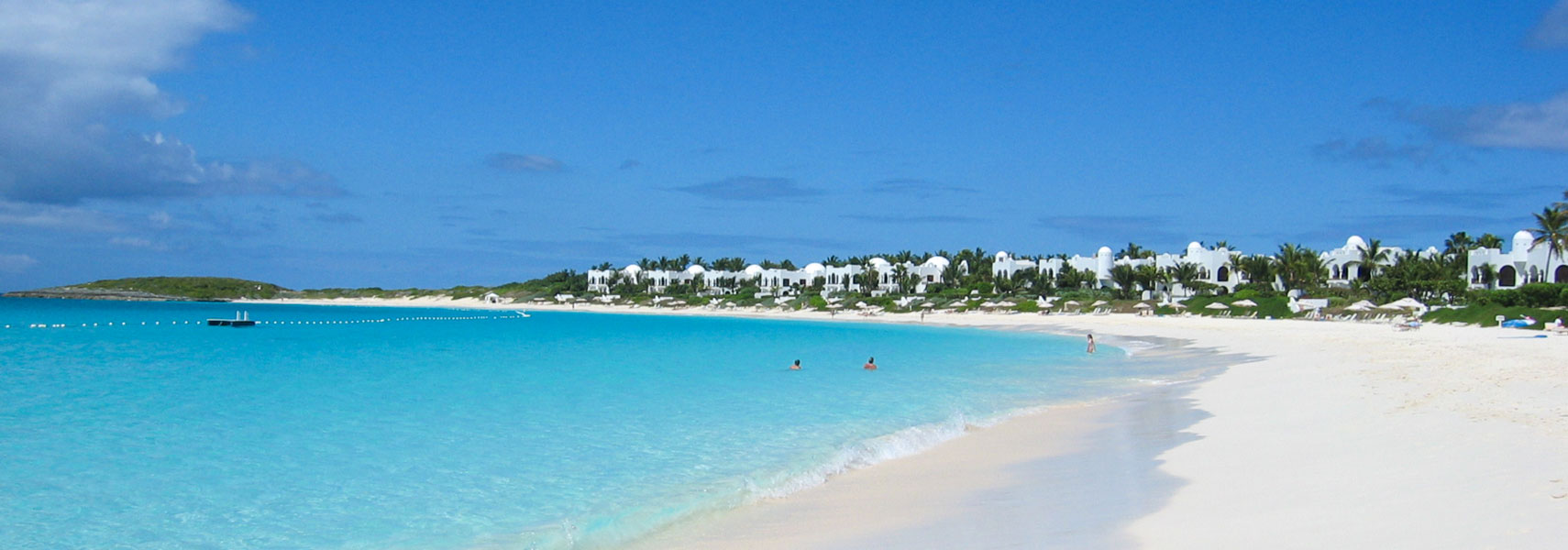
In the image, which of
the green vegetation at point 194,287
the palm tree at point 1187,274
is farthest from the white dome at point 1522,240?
the green vegetation at point 194,287

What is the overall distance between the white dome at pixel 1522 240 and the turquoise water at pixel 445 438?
45.1 meters

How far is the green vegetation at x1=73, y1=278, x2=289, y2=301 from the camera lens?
16575cm

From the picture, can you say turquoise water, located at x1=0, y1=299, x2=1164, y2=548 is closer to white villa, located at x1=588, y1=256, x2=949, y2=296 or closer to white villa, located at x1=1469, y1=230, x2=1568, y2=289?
white villa, located at x1=1469, y1=230, x2=1568, y2=289

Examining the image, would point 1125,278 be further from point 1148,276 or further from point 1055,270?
point 1055,270

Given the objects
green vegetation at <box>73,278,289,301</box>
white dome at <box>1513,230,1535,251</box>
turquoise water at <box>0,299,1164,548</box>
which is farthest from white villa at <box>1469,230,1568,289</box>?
green vegetation at <box>73,278,289,301</box>

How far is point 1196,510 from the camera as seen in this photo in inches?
296

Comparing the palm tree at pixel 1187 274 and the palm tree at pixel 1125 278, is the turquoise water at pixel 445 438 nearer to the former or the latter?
the palm tree at pixel 1187 274

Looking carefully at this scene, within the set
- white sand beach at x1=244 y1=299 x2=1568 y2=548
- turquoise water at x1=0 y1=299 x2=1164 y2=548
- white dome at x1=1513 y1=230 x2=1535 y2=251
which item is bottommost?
turquoise water at x1=0 y1=299 x2=1164 y2=548

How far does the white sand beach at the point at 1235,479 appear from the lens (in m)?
6.52

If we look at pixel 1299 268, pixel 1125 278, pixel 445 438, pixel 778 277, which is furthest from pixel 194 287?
pixel 445 438

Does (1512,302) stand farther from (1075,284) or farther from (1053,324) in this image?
(1075,284)

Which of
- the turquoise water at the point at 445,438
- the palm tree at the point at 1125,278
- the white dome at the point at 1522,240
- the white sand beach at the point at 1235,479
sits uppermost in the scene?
the white dome at the point at 1522,240

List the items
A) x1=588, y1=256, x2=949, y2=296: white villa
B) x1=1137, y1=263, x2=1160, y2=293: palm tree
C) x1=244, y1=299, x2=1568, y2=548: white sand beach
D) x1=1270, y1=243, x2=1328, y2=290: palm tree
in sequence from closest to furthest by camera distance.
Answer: x1=244, y1=299, x2=1568, y2=548: white sand beach → x1=1270, y1=243, x2=1328, y2=290: palm tree → x1=1137, y1=263, x2=1160, y2=293: palm tree → x1=588, y1=256, x2=949, y2=296: white villa

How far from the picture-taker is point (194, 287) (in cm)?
16688
